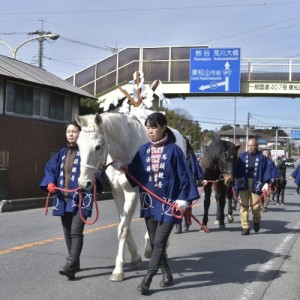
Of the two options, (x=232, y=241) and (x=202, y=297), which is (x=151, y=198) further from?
(x=232, y=241)

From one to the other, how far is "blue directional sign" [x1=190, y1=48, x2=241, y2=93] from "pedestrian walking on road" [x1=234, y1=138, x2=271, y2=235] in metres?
14.3

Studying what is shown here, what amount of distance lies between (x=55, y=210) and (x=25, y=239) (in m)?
3.17

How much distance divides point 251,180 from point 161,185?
5.07 m

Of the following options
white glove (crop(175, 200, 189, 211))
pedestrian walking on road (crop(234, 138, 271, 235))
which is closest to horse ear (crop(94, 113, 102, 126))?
white glove (crop(175, 200, 189, 211))

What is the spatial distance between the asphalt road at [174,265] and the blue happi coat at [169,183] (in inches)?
36.5

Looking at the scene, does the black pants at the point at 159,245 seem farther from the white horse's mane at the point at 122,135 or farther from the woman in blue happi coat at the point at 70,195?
the white horse's mane at the point at 122,135

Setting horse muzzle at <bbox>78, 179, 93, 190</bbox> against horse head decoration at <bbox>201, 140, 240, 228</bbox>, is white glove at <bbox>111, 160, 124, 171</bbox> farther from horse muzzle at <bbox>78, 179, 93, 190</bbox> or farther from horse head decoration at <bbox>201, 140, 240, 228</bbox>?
horse head decoration at <bbox>201, 140, 240, 228</bbox>

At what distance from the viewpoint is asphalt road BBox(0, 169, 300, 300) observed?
18.4 ft

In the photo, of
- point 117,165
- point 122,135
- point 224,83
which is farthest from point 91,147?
point 224,83

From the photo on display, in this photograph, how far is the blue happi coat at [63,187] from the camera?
19.7ft

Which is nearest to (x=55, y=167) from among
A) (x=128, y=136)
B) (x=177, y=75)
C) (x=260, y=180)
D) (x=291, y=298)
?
(x=128, y=136)

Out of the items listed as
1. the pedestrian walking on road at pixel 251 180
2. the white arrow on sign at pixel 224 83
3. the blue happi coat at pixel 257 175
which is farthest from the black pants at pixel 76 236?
the white arrow on sign at pixel 224 83

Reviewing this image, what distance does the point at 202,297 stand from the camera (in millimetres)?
5461

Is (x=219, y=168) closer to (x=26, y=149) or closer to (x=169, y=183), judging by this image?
(x=169, y=183)
